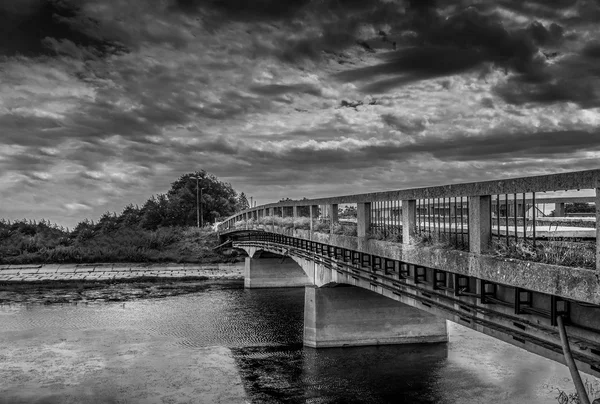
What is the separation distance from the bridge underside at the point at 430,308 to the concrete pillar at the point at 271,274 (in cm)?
1904

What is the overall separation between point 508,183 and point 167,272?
49688 mm

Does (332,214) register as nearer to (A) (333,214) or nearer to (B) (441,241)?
(A) (333,214)

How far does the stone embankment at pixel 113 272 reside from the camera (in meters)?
52.7

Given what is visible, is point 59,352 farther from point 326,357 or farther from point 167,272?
point 167,272

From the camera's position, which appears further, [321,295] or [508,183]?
[321,295]

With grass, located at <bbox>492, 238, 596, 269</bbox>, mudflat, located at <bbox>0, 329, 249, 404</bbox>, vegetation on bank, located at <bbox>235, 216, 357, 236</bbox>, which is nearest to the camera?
grass, located at <bbox>492, 238, 596, 269</bbox>

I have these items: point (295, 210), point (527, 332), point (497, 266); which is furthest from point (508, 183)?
point (295, 210)

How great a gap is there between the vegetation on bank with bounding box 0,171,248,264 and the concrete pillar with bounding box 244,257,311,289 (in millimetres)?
13470

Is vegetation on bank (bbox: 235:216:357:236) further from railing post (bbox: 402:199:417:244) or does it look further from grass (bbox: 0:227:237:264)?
grass (bbox: 0:227:237:264)

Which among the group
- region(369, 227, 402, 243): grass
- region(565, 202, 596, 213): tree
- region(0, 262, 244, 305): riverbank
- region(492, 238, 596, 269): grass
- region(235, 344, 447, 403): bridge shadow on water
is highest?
region(565, 202, 596, 213): tree

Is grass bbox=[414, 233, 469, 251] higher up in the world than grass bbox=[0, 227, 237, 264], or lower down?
higher up

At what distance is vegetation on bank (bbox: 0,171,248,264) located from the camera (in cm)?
5928

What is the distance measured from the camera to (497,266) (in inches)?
373

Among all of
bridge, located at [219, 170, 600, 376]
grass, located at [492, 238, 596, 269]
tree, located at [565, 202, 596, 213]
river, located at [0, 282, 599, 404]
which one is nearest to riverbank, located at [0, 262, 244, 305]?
river, located at [0, 282, 599, 404]
